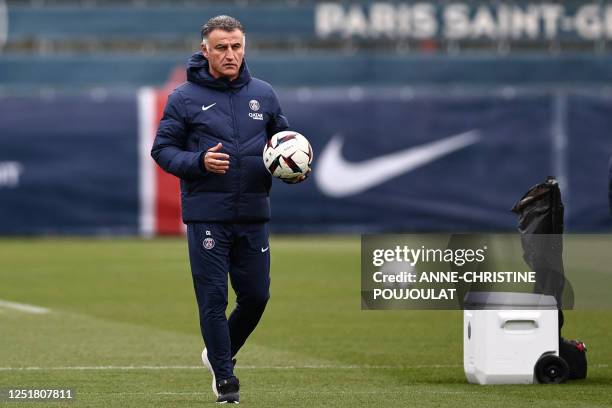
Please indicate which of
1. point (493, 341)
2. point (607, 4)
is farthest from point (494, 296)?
point (607, 4)

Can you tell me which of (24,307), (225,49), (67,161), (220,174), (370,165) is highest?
(225,49)

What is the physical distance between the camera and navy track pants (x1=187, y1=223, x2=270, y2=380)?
8055 millimetres

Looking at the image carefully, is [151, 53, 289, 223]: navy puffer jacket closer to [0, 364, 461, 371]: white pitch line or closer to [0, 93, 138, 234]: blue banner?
[0, 364, 461, 371]: white pitch line

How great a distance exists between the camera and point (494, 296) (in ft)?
29.2

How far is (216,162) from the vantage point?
7.85 m

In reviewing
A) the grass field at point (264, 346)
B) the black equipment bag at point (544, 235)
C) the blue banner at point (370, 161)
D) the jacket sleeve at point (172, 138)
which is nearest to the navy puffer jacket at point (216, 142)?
the jacket sleeve at point (172, 138)

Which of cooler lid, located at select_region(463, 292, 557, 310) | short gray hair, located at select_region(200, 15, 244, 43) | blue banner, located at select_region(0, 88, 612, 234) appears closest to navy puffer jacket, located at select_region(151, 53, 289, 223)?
short gray hair, located at select_region(200, 15, 244, 43)

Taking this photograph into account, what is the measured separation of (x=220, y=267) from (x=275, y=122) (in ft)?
3.03

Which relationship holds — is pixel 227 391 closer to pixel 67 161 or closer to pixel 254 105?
pixel 254 105

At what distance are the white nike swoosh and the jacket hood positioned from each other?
15.6m

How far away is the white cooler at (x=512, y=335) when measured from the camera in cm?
880

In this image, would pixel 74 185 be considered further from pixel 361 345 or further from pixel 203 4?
pixel 203 4

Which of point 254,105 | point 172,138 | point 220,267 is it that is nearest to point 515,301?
point 220,267

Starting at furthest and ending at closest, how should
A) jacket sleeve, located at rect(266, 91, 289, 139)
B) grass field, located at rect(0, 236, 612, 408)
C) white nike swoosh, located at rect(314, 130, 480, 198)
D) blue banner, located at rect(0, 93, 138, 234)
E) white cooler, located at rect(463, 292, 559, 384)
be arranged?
white nike swoosh, located at rect(314, 130, 480, 198), blue banner, located at rect(0, 93, 138, 234), white cooler, located at rect(463, 292, 559, 384), grass field, located at rect(0, 236, 612, 408), jacket sleeve, located at rect(266, 91, 289, 139)
